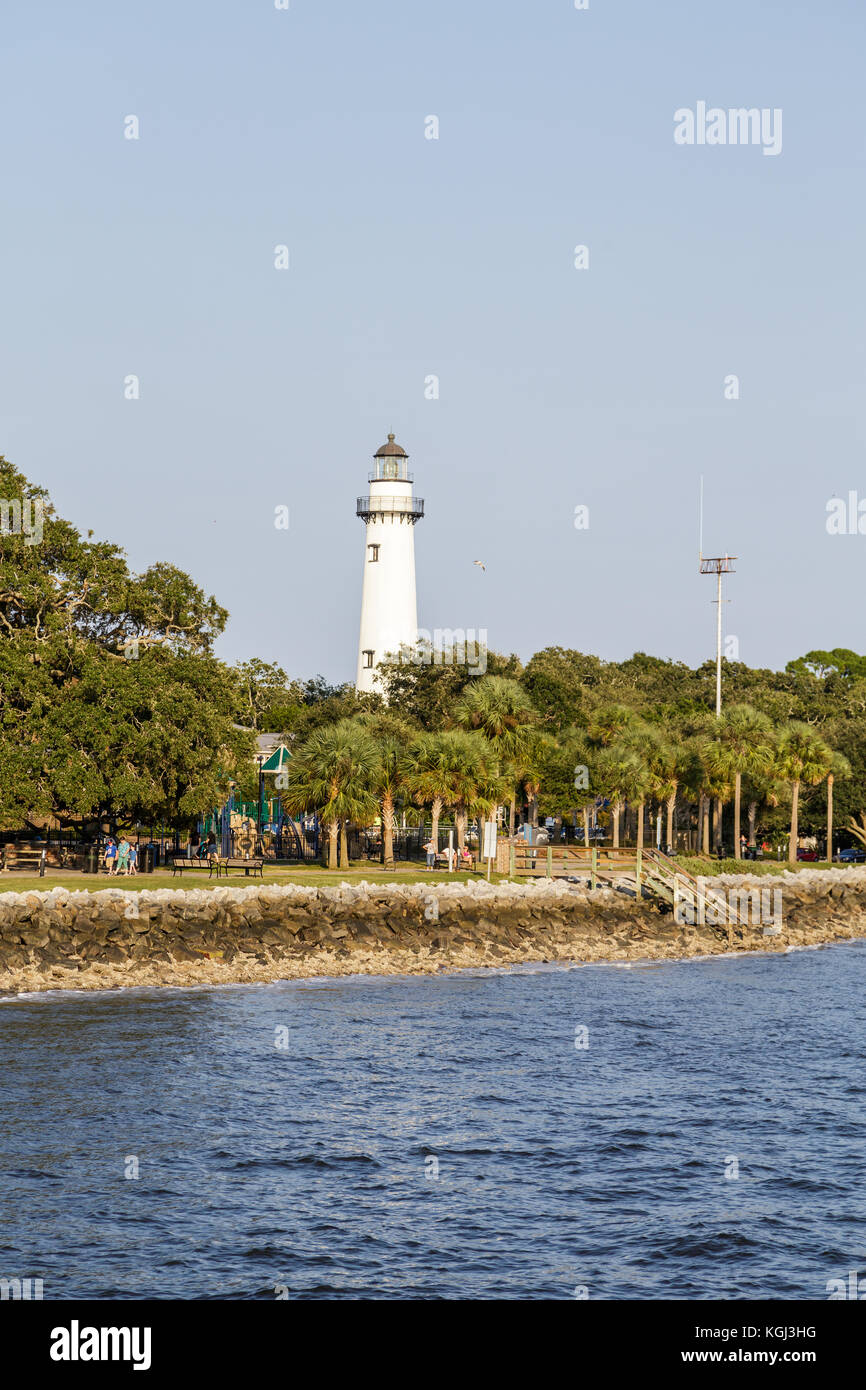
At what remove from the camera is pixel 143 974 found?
3231 centimetres

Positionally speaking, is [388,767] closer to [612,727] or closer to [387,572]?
[612,727]

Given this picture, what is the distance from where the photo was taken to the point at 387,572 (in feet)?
252

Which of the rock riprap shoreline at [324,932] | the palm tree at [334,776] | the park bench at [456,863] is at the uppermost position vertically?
the palm tree at [334,776]

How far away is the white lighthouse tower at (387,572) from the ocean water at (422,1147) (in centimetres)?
4566

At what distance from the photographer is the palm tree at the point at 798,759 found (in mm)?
67312

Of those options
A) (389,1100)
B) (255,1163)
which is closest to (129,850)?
(389,1100)

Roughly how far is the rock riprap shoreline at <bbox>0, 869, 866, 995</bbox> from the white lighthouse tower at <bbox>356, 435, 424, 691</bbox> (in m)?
30.3

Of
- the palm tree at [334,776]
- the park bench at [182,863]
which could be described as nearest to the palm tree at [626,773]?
the palm tree at [334,776]

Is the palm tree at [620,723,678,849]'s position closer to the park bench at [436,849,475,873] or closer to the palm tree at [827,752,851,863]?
the palm tree at [827,752,851,863]

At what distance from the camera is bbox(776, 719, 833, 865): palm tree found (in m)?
67.3

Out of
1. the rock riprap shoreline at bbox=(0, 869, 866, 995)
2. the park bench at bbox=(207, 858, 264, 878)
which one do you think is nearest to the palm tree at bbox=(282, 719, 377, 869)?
the park bench at bbox=(207, 858, 264, 878)

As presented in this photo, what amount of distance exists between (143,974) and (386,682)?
41.1m

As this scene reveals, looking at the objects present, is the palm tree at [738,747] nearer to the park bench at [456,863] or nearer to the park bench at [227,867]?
the park bench at [456,863]
